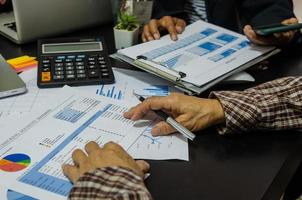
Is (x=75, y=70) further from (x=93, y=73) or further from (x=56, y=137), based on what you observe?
(x=56, y=137)

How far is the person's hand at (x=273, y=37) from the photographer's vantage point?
1.12 meters

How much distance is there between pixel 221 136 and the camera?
82cm

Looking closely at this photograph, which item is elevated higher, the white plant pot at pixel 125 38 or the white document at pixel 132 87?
the white plant pot at pixel 125 38

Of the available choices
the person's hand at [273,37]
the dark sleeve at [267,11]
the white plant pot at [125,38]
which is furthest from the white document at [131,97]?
the dark sleeve at [267,11]

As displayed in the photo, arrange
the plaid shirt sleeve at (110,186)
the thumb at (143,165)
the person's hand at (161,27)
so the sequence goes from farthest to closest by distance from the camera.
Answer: the person's hand at (161,27), the thumb at (143,165), the plaid shirt sleeve at (110,186)

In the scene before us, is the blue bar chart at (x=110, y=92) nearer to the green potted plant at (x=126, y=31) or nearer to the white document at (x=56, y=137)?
the white document at (x=56, y=137)

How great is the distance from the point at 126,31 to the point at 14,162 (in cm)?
54

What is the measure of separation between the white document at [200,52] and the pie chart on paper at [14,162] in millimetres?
395

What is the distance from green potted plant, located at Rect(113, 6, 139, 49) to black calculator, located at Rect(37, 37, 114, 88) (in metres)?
0.07

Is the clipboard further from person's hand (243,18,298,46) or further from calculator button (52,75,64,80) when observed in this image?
calculator button (52,75,64,80)

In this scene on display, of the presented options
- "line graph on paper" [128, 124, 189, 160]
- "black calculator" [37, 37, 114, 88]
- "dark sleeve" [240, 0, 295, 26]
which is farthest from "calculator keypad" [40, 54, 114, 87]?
"dark sleeve" [240, 0, 295, 26]

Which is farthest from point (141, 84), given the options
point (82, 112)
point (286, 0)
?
point (286, 0)

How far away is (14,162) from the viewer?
69 centimetres

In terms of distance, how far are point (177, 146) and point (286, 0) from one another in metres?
0.79
